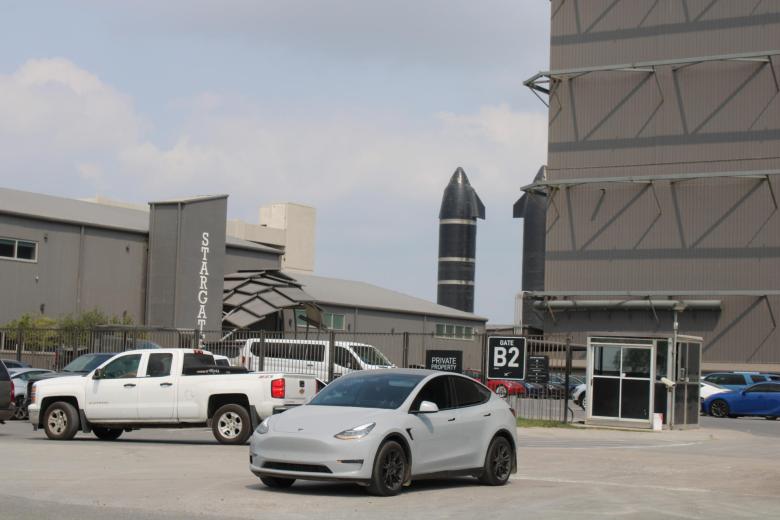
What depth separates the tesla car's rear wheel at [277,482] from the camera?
46.1ft

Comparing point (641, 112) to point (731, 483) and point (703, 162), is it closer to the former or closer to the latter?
point (703, 162)

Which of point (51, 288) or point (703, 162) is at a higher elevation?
point (703, 162)

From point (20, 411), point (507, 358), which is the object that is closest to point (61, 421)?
point (20, 411)

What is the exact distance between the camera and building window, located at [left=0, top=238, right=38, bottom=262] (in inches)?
2253

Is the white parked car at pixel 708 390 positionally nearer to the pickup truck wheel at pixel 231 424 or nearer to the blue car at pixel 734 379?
the blue car at pixel 734 379

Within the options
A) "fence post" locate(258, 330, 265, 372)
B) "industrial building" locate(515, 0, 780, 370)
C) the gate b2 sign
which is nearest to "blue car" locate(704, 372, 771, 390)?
"industrial building" locate(515, 0, 780, 370)

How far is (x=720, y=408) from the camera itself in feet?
141

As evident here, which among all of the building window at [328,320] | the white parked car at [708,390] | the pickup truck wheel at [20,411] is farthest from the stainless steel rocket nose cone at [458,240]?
the pickup truck wheel at [20,411]

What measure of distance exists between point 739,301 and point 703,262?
2.63 metres

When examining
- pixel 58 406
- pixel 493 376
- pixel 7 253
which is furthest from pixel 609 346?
pixel 7 253

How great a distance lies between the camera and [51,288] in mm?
59000

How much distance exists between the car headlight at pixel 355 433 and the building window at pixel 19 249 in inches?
1855

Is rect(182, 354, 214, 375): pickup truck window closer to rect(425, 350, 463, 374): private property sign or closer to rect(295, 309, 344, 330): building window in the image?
rect(425, 350, 463, 374): private property sign

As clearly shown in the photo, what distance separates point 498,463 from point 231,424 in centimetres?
807
